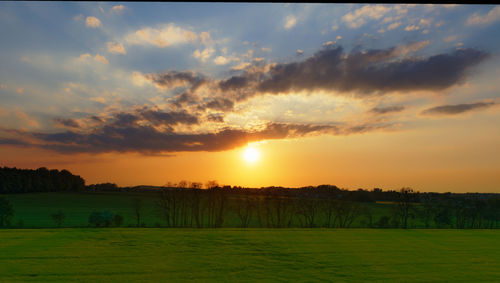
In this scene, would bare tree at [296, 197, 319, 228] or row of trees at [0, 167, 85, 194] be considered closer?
bare tree at [296, 197, 319, 228]

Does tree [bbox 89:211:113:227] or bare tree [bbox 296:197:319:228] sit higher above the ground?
bare tree [bbox 296:197:319:228]

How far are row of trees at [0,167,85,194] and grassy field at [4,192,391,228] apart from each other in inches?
205

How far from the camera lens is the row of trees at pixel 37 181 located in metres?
98.8

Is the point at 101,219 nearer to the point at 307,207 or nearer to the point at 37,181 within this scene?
the point at 307,207

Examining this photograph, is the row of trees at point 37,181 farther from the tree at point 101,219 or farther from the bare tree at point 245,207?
the bare tree at point 245,207

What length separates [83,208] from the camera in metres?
86.6

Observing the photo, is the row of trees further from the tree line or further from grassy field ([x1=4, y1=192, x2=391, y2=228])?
the tree line
